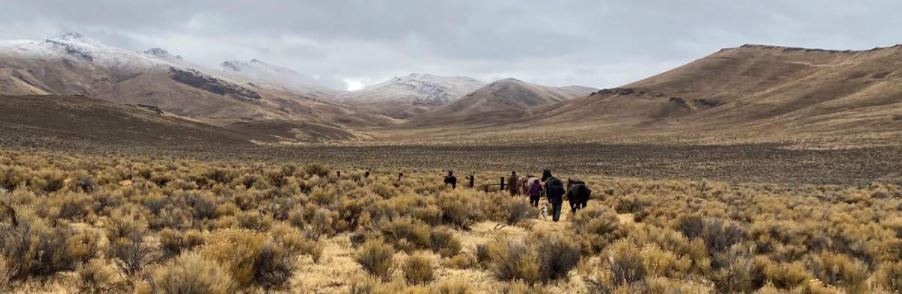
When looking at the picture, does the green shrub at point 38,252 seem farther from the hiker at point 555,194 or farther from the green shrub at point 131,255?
the hiker at point 555,194

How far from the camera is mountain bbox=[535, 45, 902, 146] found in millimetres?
85688

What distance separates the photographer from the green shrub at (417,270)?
24.7 feet

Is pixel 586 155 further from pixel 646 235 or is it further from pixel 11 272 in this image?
pixel 11 272

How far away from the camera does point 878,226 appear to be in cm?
1244

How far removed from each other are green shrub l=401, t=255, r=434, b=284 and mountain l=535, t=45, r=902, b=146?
73476mm

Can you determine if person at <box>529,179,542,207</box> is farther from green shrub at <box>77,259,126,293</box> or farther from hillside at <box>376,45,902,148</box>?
hillside at <box>376,45,902,148</box>

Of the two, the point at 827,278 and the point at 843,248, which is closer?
the point at 827,278

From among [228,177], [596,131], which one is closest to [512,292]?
[228,177]

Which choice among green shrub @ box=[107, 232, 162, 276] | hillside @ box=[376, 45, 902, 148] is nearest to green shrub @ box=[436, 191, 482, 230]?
green shrub @ box=[107, 232, 162, 276]

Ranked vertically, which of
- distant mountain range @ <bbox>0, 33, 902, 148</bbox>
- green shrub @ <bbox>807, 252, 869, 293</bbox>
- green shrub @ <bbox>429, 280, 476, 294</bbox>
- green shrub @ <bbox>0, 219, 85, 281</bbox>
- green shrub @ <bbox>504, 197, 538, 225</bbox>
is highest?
distant mountain range @ <bbox>0, 33, 902, 148</bbox>

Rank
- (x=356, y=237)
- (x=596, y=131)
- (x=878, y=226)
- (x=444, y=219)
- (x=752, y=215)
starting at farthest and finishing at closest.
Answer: (x=596, y=131) → (x=752, y=215) → (x=444, y=219) → (x=878, y=226) → (x=356, y=237)

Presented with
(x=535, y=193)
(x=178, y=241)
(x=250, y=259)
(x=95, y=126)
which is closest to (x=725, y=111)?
(x=95, y=126)

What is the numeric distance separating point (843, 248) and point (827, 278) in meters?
2.92

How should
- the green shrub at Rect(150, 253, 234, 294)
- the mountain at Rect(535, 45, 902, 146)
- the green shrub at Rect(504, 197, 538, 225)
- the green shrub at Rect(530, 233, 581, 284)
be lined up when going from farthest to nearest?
1. the mountain at Rect(535, 45, 902, 146)
2. the green shrub at Rect(504, 197, 538, 225)
3. the green shrub at Rect(530, 233, 581, 284)
4. the green shrub at Rect(150, 253, 234, 294)
